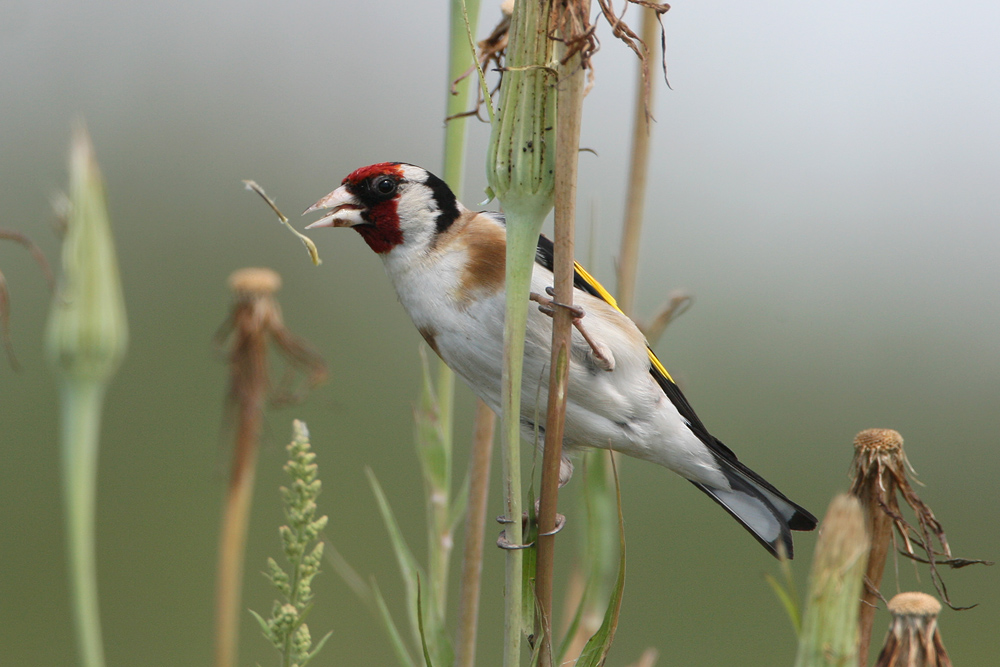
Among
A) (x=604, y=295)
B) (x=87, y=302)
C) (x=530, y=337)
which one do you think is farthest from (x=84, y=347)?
(x=604, y=295)

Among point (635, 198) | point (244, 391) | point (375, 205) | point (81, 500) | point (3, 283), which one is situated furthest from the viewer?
point (375, 205)

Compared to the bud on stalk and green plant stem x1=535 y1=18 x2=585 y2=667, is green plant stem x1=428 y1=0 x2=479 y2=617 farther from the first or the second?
the bud on stalk

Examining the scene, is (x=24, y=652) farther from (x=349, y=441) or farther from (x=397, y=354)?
(x=397, y=354)

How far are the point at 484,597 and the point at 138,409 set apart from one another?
3.44 meters

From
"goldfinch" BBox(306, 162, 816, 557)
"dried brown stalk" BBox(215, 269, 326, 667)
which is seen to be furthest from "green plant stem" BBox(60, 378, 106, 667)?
"goldfinch" BBox(306, 162, 816, 557)

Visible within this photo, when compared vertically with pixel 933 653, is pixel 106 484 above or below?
below

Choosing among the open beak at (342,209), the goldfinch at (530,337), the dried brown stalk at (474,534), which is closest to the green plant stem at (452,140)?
the dried brown stalk at (474,534)

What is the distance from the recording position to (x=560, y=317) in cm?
89

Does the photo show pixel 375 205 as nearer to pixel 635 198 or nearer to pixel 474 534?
pixel 635 198

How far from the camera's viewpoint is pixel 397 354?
29.3ft

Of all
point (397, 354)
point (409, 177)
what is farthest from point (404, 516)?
point (409, 177)

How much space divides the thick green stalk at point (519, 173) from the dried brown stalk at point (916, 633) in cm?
32

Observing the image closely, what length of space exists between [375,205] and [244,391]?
89 cm

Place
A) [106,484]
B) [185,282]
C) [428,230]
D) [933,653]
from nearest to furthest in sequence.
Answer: [933,653]
[428,230]
[106,484]
[185,282]
